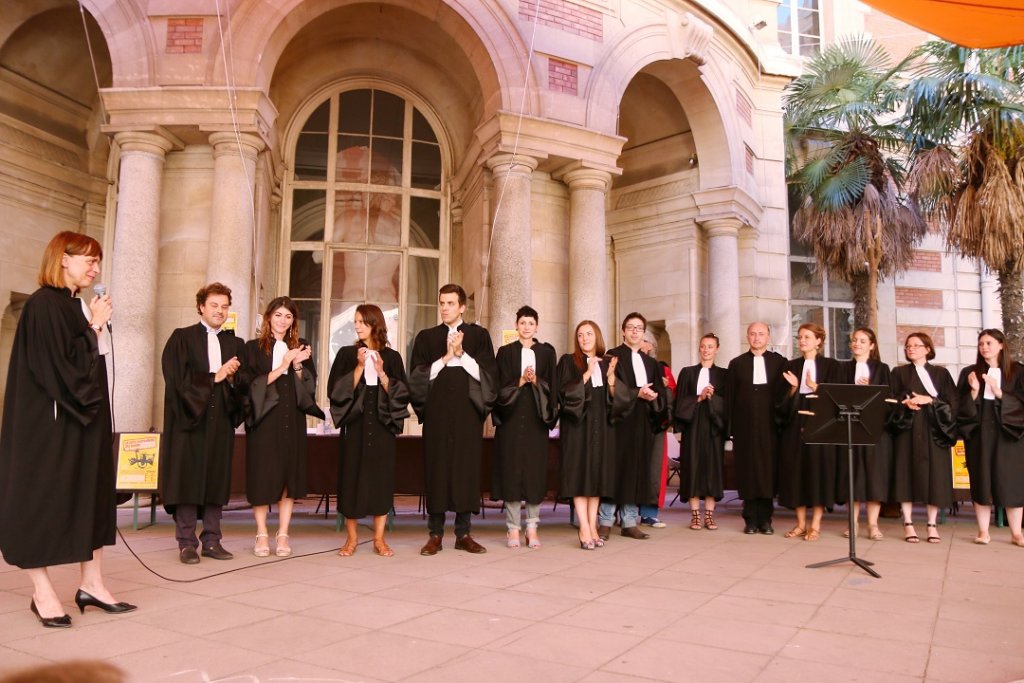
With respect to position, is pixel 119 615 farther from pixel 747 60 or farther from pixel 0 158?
pixel 747 60

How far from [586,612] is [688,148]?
1185 cm

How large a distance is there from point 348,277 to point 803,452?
27.9ft

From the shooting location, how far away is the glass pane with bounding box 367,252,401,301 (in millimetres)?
13336

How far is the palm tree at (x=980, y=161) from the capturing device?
12.2 metres

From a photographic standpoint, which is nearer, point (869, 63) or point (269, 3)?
point (269, 3)

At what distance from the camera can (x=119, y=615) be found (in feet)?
13.3

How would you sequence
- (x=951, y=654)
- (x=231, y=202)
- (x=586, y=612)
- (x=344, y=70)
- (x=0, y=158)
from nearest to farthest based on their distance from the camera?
(x=951, y=654) < (x=586, y=612) < (x=231, y=202) < (x=0, y=158) < (x=344, y=70)

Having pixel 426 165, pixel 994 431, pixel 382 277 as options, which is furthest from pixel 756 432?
pixel 426 165

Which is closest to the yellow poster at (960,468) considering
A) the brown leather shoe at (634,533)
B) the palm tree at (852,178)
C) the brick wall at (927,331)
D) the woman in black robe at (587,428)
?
the brown leather shoe at (634,533)

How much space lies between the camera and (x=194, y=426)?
223 inches

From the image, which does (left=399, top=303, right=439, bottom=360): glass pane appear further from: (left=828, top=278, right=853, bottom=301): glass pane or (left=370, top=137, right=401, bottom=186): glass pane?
(left=828, top=278, right=853, bottom=301): glass pane

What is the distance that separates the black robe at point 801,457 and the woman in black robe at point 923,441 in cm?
59

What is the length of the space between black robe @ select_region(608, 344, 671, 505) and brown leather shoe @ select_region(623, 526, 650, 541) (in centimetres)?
24

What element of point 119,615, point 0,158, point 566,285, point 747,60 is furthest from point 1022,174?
point 0,158
